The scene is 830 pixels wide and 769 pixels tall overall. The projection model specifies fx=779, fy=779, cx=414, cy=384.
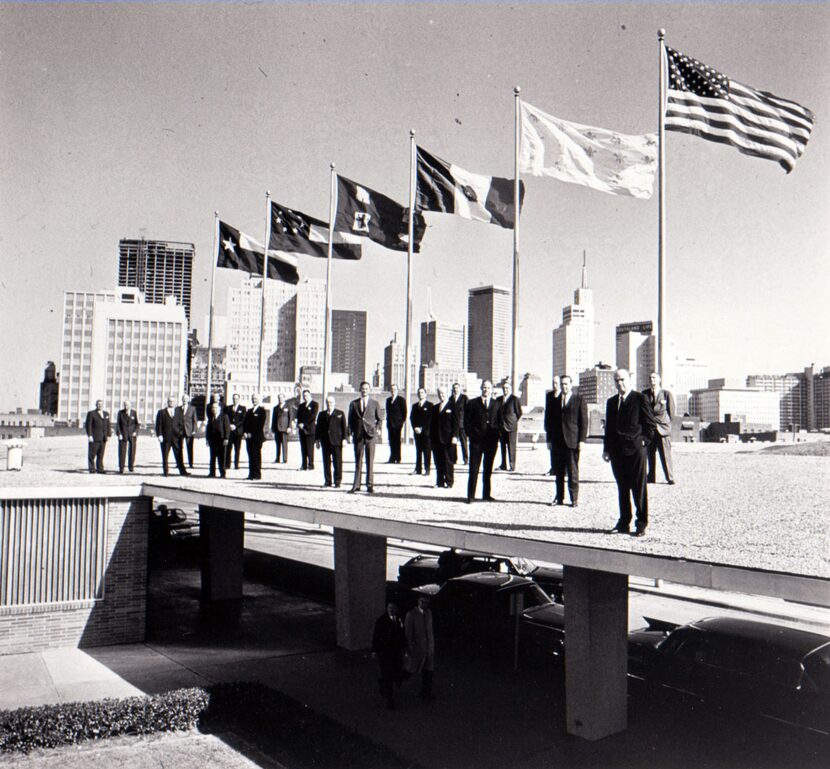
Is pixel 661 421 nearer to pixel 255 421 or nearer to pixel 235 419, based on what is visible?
pixel 255 421

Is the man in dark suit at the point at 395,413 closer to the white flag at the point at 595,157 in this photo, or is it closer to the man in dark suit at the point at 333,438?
the man in dark suit at the point at 333,438

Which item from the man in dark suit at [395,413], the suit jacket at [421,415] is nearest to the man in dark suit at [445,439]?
the suit jacket at [421,415]

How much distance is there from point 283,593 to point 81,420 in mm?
154542

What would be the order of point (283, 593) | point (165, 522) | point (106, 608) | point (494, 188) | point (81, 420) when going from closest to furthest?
1. point (106, 608)
2. point (494, 188)
3. point (283, 593)
4. point (165, 522)
5. point (81, 420)

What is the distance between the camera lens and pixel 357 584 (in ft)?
54.8

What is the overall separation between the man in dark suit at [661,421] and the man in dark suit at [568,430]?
957 millimetres

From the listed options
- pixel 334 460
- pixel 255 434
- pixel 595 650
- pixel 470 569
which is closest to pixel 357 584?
pixel 334 460

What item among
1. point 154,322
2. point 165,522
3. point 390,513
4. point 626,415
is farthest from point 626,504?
point 154,322

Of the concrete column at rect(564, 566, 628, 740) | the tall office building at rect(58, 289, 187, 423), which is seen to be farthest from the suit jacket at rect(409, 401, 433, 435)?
the tall office building at rect(58, 289, 187, 423)

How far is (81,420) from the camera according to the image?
535ft

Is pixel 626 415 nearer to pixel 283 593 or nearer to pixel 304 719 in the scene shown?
pixel 304 719

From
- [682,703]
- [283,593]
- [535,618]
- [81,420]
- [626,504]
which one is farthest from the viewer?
[81,420]

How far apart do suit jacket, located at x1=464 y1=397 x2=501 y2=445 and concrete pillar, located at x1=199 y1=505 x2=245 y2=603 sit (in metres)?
10.7

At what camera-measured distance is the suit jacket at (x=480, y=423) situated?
1225cm
